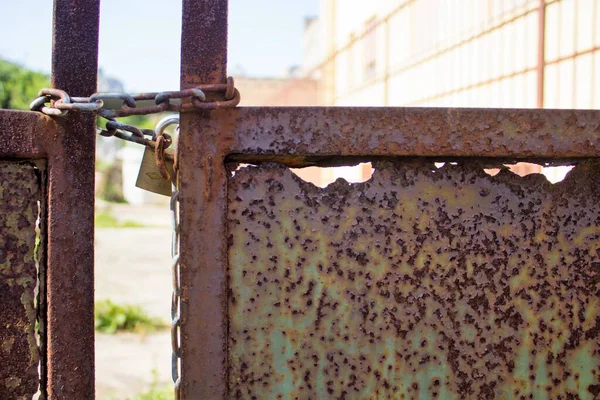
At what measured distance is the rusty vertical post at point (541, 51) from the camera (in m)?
5.21

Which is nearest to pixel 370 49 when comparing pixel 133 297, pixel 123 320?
pixel 133 297

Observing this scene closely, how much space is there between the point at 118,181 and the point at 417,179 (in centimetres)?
2775

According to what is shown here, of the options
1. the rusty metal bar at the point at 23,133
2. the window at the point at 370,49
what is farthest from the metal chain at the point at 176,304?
the window at the point at 370,49

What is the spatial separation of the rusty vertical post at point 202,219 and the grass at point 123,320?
4454mm

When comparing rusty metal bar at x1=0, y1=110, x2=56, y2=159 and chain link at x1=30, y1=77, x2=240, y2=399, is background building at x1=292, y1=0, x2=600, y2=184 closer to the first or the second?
chain link at x1=30, y1=77, x2=240, y2=399

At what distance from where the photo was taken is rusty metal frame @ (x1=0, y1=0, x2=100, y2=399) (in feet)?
3.79

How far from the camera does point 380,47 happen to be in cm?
1035

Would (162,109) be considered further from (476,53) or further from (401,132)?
(476,53)

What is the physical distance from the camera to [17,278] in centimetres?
116

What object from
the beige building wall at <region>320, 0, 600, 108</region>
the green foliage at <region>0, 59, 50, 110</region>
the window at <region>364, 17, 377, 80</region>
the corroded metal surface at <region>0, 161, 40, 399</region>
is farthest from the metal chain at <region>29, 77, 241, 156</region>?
the green foliage at <region>0, 59, 50, 110</region>

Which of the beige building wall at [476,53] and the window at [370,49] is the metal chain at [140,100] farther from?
the window at [370,49]

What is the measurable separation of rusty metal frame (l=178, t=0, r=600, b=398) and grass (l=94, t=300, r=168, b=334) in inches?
176

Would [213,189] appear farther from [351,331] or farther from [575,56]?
[575,56]

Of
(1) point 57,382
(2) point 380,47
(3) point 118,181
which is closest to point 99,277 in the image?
(2) point 380,47
